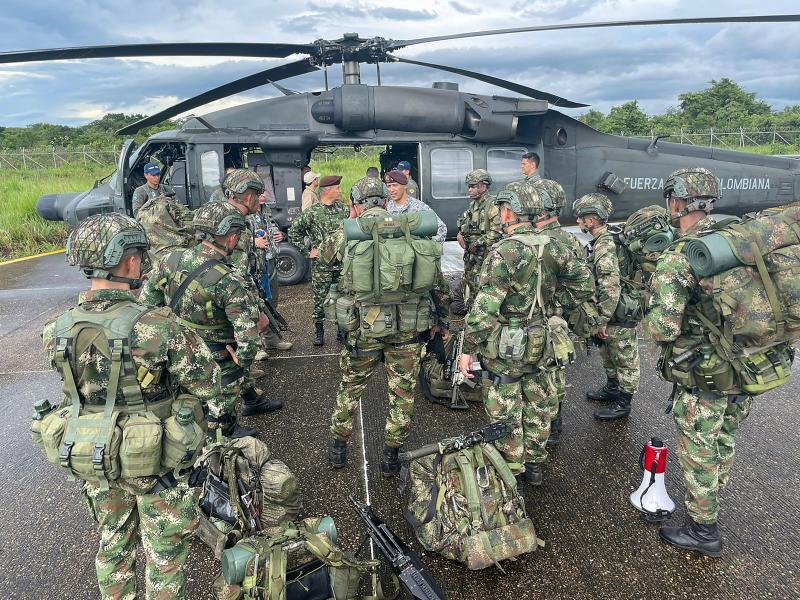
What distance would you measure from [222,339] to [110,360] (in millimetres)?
1554

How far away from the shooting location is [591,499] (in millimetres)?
3178

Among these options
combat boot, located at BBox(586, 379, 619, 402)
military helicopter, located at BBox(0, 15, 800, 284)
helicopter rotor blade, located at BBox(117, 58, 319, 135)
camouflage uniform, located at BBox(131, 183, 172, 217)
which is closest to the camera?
combat boot, located at BBox(586, 379, 619, 402)

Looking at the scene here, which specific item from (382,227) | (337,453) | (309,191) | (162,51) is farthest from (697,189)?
(162,51)

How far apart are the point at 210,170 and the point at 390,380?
17.6ft

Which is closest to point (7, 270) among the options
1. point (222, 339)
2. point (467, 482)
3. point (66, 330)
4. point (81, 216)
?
point (81, 216)

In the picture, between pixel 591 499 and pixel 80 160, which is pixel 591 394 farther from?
pixel 80 160

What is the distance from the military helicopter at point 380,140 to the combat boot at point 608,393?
3336 millimetres

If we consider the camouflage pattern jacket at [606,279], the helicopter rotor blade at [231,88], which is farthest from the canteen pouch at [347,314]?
the helicopter rotor blade at [231,88]

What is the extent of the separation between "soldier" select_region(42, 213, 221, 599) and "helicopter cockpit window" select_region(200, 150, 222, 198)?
18.4 ft

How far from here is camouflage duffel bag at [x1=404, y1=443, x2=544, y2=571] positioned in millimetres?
2570

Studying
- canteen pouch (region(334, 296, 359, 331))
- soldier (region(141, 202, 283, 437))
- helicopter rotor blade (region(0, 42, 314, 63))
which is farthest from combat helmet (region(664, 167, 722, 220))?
helicopter rotor blade (region(0, 42, 314, 63))

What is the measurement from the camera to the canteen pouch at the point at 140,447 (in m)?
1.91

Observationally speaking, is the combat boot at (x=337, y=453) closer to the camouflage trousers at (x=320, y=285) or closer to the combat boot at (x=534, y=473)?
the combat boot at (x=534, y=473)

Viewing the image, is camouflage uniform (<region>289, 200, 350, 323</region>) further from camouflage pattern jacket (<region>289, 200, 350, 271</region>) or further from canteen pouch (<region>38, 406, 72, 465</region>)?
canteen pouch (<region>38, 406, 72, 465</region>)
